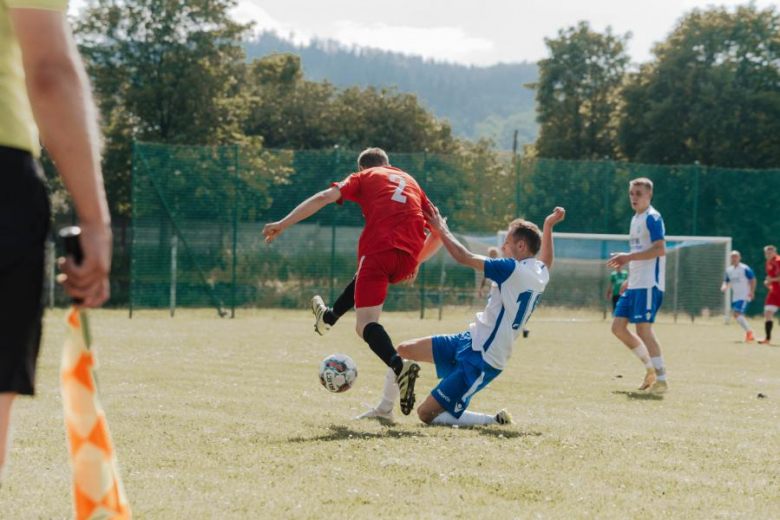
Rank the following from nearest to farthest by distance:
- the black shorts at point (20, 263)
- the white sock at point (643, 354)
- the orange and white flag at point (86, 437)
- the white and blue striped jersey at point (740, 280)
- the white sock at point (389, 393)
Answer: the black shorts at point (20, 263)
the orange and white flag at point (86, 437)
the white sock at point (389, 393)
the white sock at point (643, 354)
the white and blue striped jersey at point (740, 280)

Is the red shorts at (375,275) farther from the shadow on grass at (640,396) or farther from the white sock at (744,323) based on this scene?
the white sock at (744,323)

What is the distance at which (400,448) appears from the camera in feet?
18.5

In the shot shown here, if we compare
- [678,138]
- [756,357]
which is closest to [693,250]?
[756,357]

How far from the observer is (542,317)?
24391mm

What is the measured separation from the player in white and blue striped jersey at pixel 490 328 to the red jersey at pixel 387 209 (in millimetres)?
338

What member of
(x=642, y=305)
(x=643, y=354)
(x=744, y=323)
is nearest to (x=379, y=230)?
(x=642, y=305)

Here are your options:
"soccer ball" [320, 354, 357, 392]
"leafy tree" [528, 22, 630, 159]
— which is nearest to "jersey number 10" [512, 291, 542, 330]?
"soccer ball" [320, 354, 357, 392]

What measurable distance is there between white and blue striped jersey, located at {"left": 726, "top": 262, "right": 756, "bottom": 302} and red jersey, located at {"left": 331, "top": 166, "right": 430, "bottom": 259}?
1531 centimetres

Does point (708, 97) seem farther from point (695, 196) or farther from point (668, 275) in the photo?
point (668, 275)

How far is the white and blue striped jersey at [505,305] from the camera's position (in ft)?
22.2

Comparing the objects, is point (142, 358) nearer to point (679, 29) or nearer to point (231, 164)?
point (231, 164)

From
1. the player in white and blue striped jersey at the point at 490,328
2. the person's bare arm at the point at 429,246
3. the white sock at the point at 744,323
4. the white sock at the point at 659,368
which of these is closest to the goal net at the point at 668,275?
the white sock at the point at 744,323

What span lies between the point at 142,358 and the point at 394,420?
5.40 meters

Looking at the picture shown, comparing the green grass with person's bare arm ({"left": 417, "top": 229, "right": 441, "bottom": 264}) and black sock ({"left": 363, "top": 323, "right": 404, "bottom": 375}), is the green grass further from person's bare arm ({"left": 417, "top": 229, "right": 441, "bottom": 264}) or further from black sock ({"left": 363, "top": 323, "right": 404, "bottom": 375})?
person's bare arm ({"left": 417, "top": 229, "right": 441, "bottom": 264})
